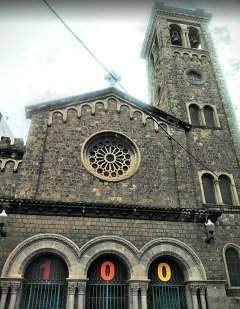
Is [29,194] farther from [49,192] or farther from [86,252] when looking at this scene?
[86,252]

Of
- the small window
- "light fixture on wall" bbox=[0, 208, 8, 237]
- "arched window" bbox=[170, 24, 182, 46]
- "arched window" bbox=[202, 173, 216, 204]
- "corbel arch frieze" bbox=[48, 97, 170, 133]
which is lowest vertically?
"light fixture on wall" bbox=[0, 208, 8, 237]

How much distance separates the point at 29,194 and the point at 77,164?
2642 millimetres

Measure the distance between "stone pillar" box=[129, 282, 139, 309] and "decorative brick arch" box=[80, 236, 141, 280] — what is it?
0.26m

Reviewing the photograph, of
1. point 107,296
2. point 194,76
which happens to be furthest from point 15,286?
point 194,76

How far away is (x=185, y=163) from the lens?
51.4ft

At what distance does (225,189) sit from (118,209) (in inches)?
271

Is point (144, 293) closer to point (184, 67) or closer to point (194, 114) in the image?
point (194, 114)

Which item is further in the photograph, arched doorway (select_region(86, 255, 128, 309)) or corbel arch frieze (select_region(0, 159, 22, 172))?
corbel arch frieze (select_region(0, 159, 22, 172))

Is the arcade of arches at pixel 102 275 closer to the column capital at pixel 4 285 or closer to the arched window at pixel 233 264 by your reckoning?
the column capital at pixel 4 285

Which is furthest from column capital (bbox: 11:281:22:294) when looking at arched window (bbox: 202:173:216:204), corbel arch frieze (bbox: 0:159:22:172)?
arched window (bbox: 202:173:216:204)

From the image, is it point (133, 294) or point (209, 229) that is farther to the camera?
point (209, 229)

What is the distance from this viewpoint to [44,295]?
11570 millimetres

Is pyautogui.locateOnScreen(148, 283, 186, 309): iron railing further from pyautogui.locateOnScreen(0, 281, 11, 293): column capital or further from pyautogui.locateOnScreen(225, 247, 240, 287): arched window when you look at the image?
pyautogui.locateOnScreen(0, 281, 11, 293): column capital

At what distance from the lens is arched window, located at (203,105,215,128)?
19172 mm
